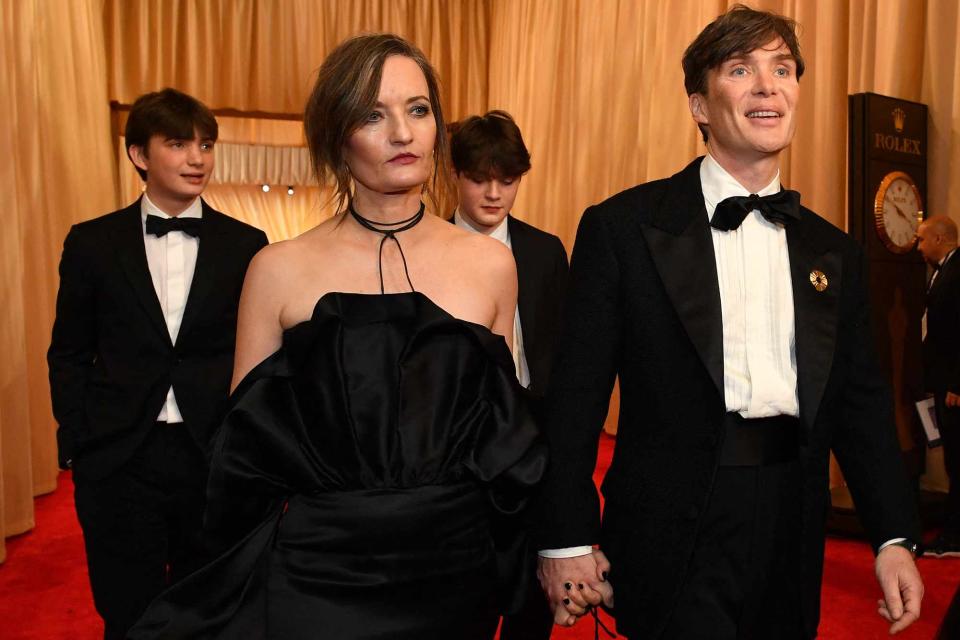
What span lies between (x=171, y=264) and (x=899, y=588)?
232cm

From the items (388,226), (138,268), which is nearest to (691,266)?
(388,226)

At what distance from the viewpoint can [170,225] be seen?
307 centimetres

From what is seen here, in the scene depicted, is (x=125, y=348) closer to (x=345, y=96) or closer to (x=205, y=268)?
(x=205, y=268)

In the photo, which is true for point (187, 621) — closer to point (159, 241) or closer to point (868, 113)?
point (159, 241)

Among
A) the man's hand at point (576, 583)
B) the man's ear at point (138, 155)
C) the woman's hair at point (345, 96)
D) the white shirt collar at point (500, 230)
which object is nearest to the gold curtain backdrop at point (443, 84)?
the man's ear at point (138, 155)

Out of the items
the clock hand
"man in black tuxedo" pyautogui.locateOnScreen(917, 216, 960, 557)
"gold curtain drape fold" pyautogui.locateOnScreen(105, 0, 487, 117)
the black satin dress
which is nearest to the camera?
the black satin dress

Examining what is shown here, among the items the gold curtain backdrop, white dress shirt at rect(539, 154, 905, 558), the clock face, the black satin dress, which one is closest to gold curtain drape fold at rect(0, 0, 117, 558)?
the gold curtain backdrop

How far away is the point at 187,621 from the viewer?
170 cm

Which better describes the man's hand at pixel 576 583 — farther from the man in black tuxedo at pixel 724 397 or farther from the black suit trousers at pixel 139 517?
the black suit trousers at pixel 139 517

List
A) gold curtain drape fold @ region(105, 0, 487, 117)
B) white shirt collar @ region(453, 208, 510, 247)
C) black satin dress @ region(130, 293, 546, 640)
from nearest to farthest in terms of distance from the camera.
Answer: black satin dress @ region(130, 293, 546, 640), white shirt collar @ region(453, 208, 510, 247), gold curtain drape fold @ region(105, 0, 487, 117)

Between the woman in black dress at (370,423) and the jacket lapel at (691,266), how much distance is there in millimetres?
345

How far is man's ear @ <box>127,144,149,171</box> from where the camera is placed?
3.19 metres

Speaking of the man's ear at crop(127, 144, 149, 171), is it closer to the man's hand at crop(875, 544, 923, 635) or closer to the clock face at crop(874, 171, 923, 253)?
the man's hand at crop(875, 544, 923, 635)

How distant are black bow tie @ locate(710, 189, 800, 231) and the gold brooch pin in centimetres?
12
